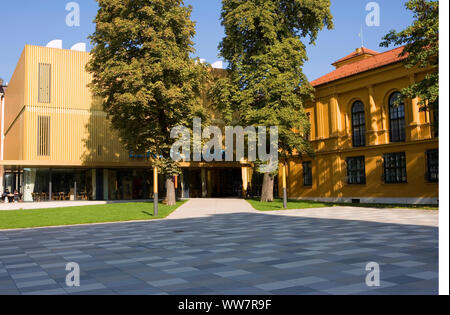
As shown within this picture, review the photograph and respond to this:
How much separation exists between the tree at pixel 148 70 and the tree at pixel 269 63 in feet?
10.3

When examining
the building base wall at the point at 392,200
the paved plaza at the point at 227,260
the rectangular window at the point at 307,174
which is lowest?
the building base wall at the point at 392,200

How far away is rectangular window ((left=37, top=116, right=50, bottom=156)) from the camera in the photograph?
37.6 meters

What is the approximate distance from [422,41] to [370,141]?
1139 centimetres

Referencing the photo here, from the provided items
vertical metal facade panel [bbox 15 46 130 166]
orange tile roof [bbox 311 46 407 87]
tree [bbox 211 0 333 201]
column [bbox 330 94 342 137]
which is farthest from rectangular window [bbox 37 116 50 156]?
column [bbox 330 94 342 137]

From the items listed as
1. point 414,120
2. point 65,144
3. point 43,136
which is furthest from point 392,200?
point 43,136

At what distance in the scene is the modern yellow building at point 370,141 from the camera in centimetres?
2705

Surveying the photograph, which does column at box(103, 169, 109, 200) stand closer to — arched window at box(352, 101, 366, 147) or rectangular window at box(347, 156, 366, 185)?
rectangular window at box(347, 156, 366, 185)

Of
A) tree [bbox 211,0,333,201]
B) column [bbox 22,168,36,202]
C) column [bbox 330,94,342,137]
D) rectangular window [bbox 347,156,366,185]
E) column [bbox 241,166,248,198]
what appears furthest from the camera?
column [bbox 241,166,248,198]

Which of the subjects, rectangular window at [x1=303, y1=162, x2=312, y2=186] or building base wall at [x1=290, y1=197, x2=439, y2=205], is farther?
rectangular window at [x1=303, y1=162, x2=312, y2=186]

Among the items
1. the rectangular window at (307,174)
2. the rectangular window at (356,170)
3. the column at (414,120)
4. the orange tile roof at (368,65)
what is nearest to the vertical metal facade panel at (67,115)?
the rectangular window at (307,174)

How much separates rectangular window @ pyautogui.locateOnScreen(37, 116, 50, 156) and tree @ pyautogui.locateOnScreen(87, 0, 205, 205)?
42.0 ft

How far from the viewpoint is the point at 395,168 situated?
28.8 m

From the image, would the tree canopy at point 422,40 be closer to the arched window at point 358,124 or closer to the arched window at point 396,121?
the arched window at point 396,121
